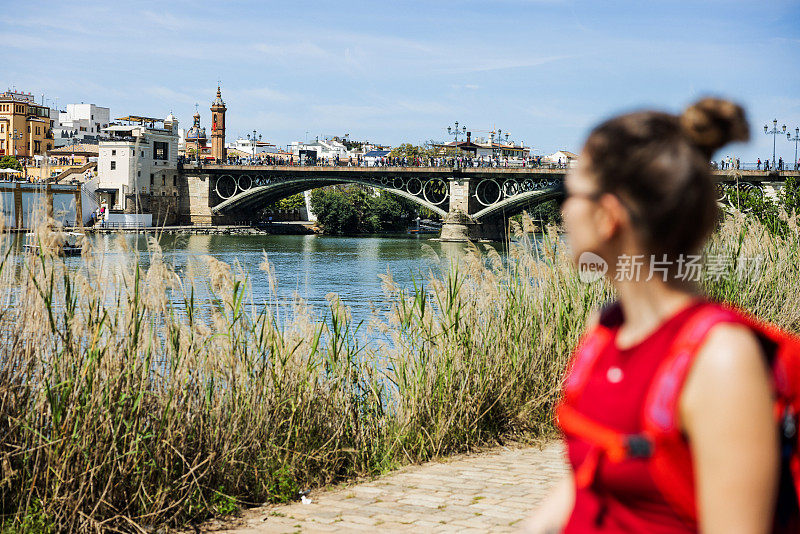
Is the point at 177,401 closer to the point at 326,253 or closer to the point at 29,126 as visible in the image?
the point at 326,253

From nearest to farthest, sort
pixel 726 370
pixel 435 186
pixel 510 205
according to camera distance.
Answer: pixel 726 370, pixel 510 205, pixel 435 186

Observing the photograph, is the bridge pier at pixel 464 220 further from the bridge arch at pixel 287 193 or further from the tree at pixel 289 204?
the tree at pixel 289 204

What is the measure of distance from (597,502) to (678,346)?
0.26 meters

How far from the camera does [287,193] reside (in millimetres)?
59875

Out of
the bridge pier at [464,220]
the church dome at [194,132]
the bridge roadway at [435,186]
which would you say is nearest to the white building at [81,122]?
the church dome at [194,132]

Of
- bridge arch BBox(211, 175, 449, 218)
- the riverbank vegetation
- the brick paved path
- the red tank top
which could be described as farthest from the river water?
the red tank top

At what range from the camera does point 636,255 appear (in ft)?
3.96

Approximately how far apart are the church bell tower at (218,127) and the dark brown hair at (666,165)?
82.9 metres

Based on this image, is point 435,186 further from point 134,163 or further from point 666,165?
point 666,165

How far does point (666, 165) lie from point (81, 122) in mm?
108690

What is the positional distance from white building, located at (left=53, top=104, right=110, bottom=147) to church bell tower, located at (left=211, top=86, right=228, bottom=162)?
1838cm

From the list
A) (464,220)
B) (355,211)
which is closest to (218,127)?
(355,211)

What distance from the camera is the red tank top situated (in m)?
1.13

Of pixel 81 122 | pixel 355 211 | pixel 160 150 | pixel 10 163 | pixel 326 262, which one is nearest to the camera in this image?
pixel 326 262
